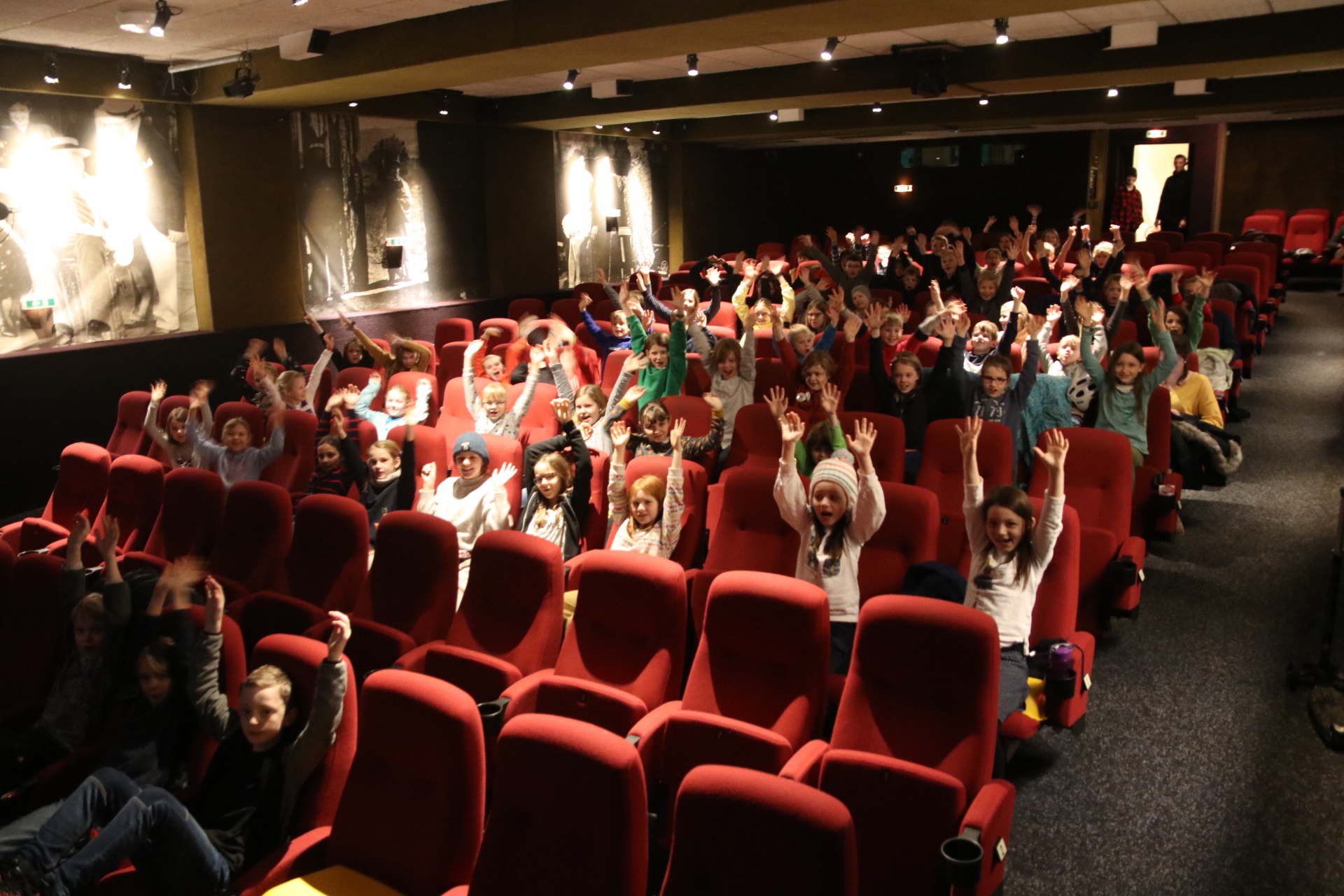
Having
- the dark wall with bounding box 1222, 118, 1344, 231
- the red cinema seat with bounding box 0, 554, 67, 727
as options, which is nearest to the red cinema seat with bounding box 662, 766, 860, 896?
the red cinema seat with bounding box 0, 554, 67, 727

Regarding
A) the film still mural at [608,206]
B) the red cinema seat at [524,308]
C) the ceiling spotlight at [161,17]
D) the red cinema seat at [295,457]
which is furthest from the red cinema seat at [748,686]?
the film still mural at [608,206]

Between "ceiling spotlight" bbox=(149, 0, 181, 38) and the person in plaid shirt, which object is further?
the person in plaid shirt

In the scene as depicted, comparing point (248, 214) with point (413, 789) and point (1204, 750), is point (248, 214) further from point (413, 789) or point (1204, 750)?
point (1204, 750)

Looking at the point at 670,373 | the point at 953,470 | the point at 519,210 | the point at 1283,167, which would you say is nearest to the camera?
the point at 953,470

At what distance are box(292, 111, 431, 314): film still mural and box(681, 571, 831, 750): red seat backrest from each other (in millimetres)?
7229

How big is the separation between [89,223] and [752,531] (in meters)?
6.38

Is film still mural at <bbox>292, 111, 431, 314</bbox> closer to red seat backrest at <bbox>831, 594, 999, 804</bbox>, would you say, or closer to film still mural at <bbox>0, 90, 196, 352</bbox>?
film still mural at <bbox>0, 90, 196, 352</bbox>

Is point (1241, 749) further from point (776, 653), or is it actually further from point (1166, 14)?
point (1166, 14)

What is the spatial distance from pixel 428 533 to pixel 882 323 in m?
3.36

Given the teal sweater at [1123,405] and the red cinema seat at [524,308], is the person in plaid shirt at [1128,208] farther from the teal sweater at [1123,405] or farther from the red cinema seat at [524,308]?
the teal sweater at [1123,405]

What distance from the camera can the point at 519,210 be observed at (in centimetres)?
1112

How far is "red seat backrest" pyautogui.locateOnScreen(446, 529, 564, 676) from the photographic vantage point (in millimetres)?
3268

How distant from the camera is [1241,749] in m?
3.26

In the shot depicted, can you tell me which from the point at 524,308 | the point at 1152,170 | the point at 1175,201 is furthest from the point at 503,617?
the point at 1152,170
